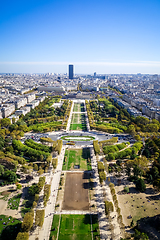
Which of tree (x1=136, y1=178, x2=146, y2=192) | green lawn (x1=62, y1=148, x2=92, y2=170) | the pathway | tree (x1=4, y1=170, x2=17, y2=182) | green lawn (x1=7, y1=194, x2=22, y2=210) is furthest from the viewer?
green lawn (x1=62, y1=148, x2=92, y2=170)

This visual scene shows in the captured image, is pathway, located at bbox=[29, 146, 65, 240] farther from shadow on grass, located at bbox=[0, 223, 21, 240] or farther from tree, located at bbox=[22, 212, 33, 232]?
shadow on grass, located at bbox=[0, 223, 21, 240]

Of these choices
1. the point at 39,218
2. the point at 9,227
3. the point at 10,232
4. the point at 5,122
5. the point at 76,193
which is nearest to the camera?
the point at 10,232

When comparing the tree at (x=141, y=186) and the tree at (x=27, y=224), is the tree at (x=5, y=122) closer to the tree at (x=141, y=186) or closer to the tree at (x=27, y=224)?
the tree at (x=27, y=224)

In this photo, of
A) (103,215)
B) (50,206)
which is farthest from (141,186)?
(50,206)

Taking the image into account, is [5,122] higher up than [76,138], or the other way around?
[5,122]

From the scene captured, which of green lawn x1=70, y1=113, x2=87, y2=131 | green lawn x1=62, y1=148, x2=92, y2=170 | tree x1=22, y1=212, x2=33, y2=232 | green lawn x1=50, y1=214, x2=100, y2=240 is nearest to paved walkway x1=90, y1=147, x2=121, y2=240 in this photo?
green lawn x1=50, y1=214, x2=100, y2=240

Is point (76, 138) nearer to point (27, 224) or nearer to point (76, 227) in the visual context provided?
point (76, 227)

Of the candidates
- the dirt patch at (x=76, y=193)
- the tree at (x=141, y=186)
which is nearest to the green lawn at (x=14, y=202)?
the dirt patch at (x=76, y=193)

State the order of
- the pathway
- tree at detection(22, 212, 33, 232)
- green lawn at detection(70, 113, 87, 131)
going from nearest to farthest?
1. tree at detection(22, 212, 33, 232)
2. the pathway
3. green lawn at detection(70, 113, 87, 131)
